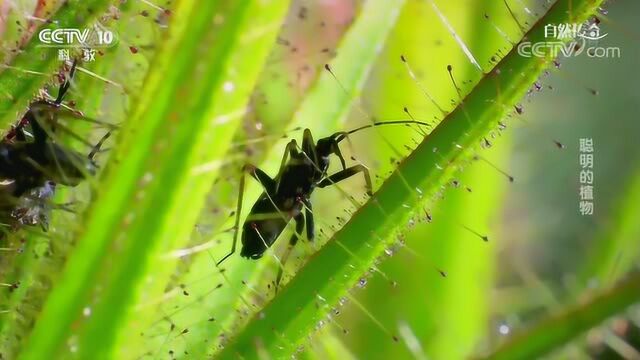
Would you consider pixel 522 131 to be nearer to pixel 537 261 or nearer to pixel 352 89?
pixel 537 261

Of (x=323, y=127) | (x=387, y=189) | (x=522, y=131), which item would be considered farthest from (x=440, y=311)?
(x=522, y=131)

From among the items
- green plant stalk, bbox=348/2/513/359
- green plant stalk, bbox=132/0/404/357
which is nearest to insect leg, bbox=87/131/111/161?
green plant stalk, bbox=132/0/404/357

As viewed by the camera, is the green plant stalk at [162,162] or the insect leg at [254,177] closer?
the green plant stalk at [162,162]

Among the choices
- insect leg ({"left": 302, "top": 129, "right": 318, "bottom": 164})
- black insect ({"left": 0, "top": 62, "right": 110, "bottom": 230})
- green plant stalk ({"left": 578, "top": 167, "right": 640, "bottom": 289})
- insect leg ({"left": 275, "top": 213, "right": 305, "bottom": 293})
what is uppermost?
green plant stalk ({"left": 578, "top": 167, "right": 640, "bottom": 289})

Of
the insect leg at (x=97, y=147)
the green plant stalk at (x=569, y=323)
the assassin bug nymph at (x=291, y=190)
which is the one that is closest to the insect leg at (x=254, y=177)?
the assassin bug nymph at (x=291, y=190)

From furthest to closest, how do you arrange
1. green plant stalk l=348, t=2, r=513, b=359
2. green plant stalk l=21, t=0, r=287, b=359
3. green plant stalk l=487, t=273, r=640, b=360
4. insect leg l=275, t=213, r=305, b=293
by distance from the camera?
green plant stalk l=348, t=2, r=513, b=359
insect leg l=275, t=213, r=305, b=293
green plant stalk l=487, t=273, r=640, b=360
green plant stalk l=21, t=0, r=287, b=359

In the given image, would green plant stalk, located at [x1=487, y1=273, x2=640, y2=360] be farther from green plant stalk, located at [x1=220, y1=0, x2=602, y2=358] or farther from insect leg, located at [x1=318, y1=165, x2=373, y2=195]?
insect leg, located at [x1=318, y1=165, x2=373, y2=195]

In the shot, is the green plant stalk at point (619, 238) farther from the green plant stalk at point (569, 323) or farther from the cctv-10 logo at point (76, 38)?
the cctv-10 logo at point (76, 38)
